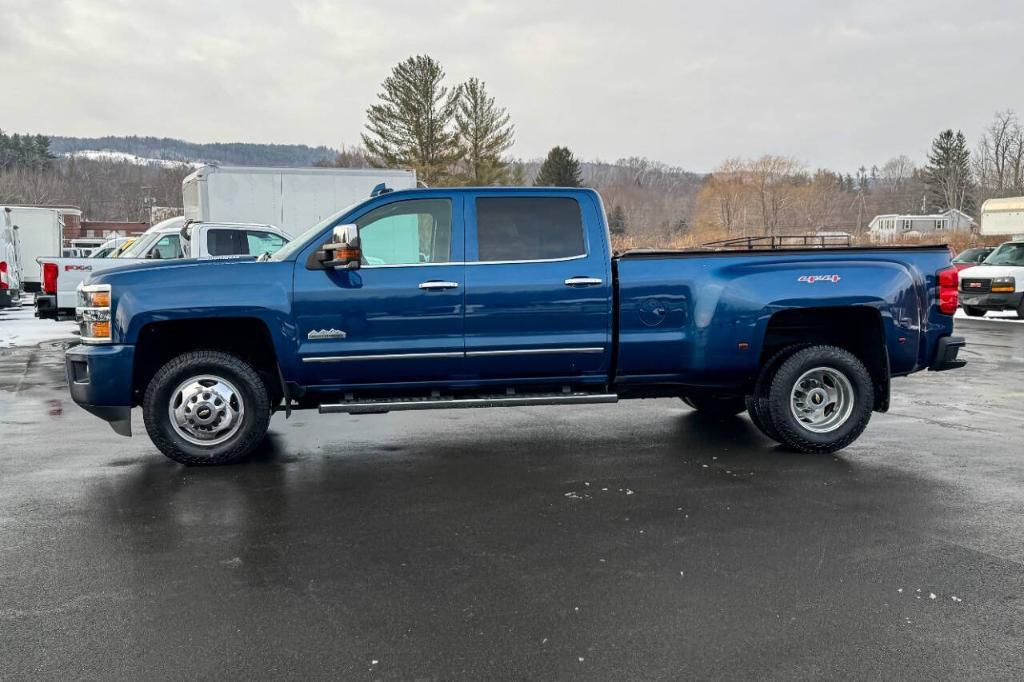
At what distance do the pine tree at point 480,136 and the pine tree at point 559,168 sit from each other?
28014 mm

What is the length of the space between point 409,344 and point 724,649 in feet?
11.5

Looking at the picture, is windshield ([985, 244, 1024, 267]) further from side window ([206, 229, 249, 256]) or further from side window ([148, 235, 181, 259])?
side window ([148, 235, 181, 259])

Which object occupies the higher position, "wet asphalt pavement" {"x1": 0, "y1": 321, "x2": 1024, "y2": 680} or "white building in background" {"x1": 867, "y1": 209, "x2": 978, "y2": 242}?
"white building in background" {"x1": 867, "y1": 209, "x2": 978, "y2": 242}

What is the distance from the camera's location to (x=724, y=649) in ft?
11.0

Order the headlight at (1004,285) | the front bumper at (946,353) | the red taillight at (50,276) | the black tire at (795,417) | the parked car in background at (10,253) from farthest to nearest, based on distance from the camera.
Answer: the parked car in background at (10,253) → the headlight at (1004,285) → the red taillight at (50,276) → the front bumper at (946,353) → the black tire at (795,417)

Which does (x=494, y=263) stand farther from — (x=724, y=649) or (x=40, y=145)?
(x=40, y=145)

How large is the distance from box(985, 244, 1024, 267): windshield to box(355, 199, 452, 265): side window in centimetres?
1865

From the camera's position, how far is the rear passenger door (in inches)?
249

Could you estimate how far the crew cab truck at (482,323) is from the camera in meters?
6.17

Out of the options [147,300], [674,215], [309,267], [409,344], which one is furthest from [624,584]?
[674,215]

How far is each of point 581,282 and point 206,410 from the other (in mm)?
2895

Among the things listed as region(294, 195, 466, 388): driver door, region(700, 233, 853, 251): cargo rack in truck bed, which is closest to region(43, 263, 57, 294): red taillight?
region(294, 195, 466, 388): driver door

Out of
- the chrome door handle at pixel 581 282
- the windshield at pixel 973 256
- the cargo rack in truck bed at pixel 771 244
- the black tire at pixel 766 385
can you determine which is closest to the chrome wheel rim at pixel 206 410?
the chrome door handle at pixel 581 282

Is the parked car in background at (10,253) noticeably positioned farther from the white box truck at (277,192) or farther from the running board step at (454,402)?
the running board step at (454,402)
